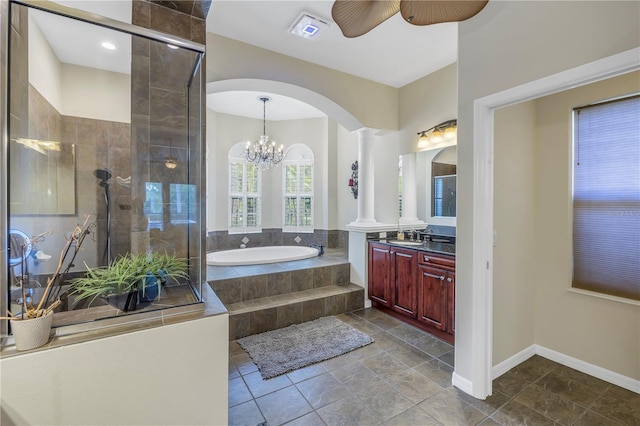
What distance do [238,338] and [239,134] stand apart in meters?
4.02

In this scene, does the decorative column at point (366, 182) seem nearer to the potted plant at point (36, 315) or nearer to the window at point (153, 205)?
the window at point (153, 205)

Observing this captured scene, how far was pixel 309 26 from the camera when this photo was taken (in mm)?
2545

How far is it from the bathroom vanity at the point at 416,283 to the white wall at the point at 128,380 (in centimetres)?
220

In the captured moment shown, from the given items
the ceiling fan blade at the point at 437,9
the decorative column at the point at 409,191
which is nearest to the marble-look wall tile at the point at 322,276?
the decorative column at the point at 409,191

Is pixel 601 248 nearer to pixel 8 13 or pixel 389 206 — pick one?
pixel 389 206

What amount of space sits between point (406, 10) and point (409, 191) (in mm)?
2756

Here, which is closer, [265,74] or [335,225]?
[265,74]

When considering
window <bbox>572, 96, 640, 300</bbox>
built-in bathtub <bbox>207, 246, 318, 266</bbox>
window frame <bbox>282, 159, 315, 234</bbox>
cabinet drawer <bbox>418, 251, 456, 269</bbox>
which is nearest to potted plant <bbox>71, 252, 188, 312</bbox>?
cabinet drawer <bbox>418, 251, 456, 269</bbox>

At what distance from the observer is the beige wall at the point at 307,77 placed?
272 cm

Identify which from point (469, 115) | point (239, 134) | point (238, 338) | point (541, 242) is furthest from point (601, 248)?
point (239, 134)

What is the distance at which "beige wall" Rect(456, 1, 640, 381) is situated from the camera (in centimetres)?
145

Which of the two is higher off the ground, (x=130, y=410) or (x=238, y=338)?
(x=130, y=410)

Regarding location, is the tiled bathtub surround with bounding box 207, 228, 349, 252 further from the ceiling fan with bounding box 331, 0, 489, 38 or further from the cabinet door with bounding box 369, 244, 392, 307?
the ceiling fan with bounding box 331, 0, 489, 38

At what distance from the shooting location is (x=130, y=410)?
128cm
